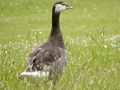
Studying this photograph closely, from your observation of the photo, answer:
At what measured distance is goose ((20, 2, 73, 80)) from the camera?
15.9ft

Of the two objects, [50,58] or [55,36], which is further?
[55,36]

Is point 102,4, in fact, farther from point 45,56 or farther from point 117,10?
point 45,56

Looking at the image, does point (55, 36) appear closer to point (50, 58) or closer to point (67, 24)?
point (50, 58)

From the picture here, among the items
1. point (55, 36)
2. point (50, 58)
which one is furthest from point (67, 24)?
point (50, 58)

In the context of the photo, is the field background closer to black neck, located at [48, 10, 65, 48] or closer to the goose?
black neck, located at [48, 10, 65, 48]

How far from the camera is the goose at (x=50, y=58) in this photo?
4836 millimetres

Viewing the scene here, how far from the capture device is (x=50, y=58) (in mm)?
5383

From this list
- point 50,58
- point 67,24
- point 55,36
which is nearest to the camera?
point 50,58

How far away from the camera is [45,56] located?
5.39m

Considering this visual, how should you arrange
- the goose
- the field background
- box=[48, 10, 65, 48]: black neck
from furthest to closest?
1. the field background
2. box=[48, 10, 65, 48]: black neck
3. the goose

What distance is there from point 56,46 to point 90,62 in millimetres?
1363

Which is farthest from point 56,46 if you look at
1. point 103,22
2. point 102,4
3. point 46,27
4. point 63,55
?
point 102,4

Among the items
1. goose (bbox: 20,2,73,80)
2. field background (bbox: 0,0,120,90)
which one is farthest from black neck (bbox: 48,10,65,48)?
field background (bbox: 0,0,120,90)

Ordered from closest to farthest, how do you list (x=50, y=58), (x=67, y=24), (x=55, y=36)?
(x=50, y=58)
(x=55, y=36)
(x=67, y=24)
